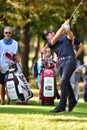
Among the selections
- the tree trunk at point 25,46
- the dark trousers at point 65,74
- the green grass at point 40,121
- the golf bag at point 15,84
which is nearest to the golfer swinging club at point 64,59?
the dark trousers at point 65,74

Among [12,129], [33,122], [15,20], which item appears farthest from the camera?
[15,20]

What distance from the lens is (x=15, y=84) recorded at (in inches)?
575

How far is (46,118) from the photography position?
11.1m

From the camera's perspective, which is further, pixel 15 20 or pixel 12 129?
pixel 15 20

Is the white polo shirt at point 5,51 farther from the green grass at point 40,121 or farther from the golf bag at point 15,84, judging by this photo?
the green grass at point 40,121

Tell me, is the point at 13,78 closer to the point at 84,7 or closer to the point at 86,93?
the point at 86,93

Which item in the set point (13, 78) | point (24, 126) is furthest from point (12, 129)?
point (13, 78)

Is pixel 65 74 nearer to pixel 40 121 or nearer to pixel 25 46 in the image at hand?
pixel 40 121

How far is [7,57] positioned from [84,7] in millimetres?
12634

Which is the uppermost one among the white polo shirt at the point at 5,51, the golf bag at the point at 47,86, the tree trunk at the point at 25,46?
the tree trunk at the point at 25,46

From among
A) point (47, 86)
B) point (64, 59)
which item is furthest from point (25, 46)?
point (64, 59)

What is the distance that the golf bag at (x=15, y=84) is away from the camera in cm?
1462

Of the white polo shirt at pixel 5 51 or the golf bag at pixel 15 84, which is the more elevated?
the white polo shirt at pixel 5 51

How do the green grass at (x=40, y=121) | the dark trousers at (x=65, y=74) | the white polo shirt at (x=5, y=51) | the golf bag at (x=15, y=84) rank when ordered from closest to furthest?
the green grass at (x=40, y=121) < the dark trousers at (x=65, y=74) < the golf bag at (x=15, y=84) < the white polo shirt at (x=5, y=51)
